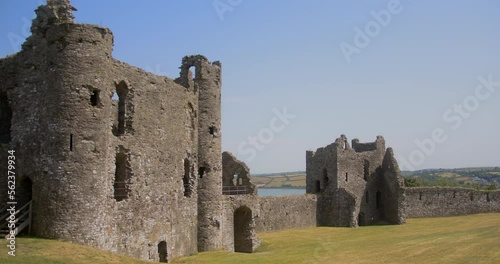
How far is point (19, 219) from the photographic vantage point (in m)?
20.9

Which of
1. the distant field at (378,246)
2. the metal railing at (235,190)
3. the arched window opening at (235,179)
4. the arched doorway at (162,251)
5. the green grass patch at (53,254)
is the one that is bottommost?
the distant field at (378,246)

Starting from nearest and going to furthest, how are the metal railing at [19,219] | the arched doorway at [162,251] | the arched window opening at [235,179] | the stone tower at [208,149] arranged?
the metal railing at [19,219] < the arched doorway at [162,251] < the stone tower at [208,149] < the arched window opening at [235,179]

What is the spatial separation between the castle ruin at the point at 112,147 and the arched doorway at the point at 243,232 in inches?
2.7

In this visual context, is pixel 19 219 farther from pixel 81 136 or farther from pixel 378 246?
pixel 378 246

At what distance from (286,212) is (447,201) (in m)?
22.2

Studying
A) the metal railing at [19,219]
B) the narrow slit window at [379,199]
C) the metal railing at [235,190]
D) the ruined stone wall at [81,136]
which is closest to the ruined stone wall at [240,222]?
the metal railing at [235,190]

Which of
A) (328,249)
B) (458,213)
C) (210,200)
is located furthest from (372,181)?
(210,200)

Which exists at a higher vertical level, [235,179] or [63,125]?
[63,125]

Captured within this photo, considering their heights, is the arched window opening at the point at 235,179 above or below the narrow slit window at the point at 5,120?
below

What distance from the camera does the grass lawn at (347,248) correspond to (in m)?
19.7

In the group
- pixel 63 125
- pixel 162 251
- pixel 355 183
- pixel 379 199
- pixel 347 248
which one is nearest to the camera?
pixel 63 125

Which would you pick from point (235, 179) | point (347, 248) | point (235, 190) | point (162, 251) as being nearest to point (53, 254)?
point (162, 251)

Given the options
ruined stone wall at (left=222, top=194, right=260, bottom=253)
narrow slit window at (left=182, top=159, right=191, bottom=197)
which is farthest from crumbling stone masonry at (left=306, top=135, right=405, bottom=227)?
narrow slit window at (left=182, top=159, right=191, bottom=197)

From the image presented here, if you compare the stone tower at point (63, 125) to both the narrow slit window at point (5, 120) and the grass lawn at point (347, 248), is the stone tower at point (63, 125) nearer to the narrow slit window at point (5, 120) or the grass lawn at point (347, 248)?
the grass lawn at point (347, 248)
